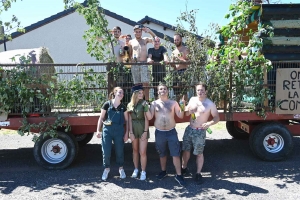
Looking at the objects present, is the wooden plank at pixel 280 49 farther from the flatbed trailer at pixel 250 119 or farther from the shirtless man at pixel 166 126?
the shirtless man at pixel 166 126

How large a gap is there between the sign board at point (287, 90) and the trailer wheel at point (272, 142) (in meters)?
0.36

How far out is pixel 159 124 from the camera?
500 cm

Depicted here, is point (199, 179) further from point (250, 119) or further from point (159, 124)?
point (250, 119)

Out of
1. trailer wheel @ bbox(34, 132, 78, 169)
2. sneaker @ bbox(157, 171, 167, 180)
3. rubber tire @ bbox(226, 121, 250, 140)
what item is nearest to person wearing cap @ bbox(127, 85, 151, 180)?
sneaker @ bbox(157, 171, 167, 180)

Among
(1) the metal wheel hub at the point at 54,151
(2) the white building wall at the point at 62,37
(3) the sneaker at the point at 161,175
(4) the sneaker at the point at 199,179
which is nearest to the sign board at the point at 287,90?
(4) the sneaker at the point at 199,179

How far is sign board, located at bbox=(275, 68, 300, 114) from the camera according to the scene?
228 inches

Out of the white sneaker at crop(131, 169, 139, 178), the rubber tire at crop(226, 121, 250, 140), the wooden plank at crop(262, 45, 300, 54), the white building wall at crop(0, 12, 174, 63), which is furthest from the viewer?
the white building wall at crop(0, 12, 174, 63)

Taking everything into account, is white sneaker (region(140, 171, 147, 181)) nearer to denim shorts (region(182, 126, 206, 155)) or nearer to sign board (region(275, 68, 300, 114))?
denim shorts (region(182, 126, 206, 155))

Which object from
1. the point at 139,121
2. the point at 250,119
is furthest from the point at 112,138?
the point at 250,119

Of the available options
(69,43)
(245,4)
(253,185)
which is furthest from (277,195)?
(69,43)

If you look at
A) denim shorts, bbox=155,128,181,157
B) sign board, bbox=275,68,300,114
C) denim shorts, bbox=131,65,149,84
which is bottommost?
denim shorts, bbox=155,128,181,157

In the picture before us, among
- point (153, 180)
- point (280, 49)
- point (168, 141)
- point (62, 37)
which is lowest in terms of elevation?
point (153, 180)

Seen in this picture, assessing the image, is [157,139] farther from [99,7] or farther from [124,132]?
[99,7]

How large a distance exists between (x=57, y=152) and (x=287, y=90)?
455 cm
